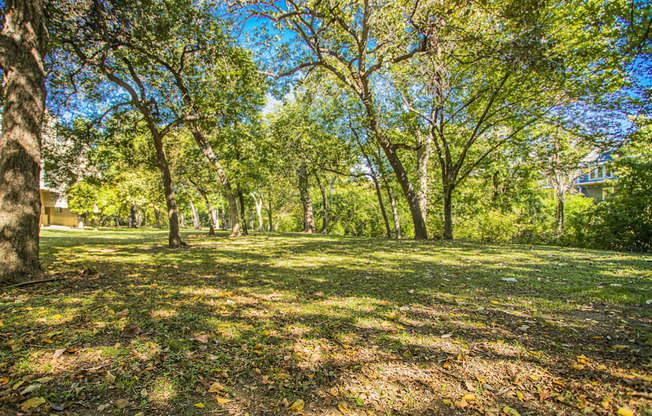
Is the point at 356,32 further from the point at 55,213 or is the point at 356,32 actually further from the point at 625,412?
the point at 55,213

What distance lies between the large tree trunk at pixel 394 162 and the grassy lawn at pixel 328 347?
7.70 m

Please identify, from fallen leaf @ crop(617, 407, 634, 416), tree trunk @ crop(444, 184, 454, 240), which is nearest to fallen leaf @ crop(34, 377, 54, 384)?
fallen leaf @ crop(617, 407, 634, 416)

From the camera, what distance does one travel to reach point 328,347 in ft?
8.89

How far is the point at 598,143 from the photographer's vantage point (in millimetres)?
Answer: 11016

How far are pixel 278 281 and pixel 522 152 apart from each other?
14.4 metres

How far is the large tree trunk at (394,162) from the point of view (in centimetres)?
1155

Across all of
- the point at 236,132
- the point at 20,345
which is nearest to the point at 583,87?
the point at 236,132

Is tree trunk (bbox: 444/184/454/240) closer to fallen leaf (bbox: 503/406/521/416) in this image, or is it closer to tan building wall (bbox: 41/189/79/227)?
fallen leaf (bbox: 503/406/521/416)

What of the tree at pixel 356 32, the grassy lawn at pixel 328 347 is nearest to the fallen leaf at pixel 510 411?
the grassy lawn at pixel 328 347

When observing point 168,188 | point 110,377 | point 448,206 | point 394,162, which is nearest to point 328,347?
point 110,377

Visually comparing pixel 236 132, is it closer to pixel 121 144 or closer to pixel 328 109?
pixel 121 144

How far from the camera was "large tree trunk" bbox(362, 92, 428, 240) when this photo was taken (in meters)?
11.6

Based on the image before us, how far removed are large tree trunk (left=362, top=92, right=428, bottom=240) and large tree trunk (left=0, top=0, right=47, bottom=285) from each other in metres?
9.18

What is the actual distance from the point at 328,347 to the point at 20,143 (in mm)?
5627
